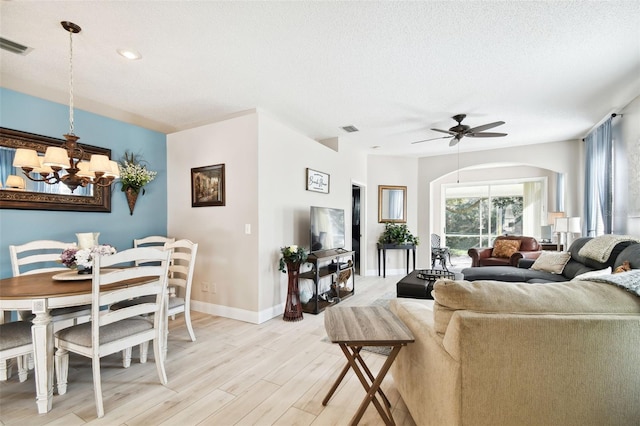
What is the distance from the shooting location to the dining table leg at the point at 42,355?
180cm

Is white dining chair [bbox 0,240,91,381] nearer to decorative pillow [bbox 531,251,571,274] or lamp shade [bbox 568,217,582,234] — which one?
decorative pillow [bbox 531,251,571,274]

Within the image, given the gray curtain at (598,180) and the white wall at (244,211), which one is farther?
the gray curtain at (598,180)

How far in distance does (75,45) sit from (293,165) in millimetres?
2413

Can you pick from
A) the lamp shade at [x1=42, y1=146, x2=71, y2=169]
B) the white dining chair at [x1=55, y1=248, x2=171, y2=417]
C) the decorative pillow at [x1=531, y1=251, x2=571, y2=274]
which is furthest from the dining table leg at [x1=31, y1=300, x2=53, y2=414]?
the decorative pillow at [x1=531, y1=251, x2=571, y2=274]

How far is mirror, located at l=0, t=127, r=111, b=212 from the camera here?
280 centimetres

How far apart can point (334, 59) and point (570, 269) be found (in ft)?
12.5

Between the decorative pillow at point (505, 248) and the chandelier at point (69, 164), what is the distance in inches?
244

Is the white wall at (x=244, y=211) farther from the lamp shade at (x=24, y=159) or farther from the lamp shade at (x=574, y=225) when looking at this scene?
the lamp shade at (x=574, y=225)

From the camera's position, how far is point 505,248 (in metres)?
5.58

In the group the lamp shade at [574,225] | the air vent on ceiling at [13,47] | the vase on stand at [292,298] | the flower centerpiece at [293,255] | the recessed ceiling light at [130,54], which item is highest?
the air vent on ceiling at [13,47]

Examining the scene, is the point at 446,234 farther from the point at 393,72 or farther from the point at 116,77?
the point at 116,77

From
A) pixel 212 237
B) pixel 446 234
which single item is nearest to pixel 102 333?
pixel 212 237

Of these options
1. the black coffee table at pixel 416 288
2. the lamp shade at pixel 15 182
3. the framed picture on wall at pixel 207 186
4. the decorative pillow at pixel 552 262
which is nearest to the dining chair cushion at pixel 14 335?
the lamp shade at pixel 15 182

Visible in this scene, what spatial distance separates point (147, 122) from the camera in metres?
4.14
